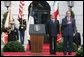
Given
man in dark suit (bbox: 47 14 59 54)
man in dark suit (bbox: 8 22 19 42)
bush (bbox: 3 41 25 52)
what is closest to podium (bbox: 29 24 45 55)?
man in dark suit (bbox: 47 14 59 54)

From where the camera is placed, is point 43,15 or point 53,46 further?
point 43,15

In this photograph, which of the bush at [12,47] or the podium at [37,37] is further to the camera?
the bush at [12,47]

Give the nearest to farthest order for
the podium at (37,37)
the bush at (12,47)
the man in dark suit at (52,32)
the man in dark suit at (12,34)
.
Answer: the podium at (37,37), the man in dark suit at (52,32), the bush at (12,47), the man in dark suit at (12,34)

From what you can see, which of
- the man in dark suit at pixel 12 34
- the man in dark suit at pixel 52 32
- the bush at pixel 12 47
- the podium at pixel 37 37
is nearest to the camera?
the podium at pixel 37 37

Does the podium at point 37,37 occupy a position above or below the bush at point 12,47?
above

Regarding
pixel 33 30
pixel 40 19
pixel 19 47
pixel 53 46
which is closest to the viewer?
pixel 33 30

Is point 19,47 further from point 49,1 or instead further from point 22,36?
point 49,1

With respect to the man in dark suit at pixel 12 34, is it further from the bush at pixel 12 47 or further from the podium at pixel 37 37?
the podium at pixel 37 37

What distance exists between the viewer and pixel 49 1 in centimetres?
2186

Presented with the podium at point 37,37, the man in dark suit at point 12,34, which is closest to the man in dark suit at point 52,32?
the podium at point 37,37

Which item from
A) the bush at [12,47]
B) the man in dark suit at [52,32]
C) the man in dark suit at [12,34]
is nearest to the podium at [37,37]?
the man in dark suit at [52,32]

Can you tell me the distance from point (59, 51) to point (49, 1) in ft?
19.9

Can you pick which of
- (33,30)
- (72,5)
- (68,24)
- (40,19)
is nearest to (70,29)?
(68,24)

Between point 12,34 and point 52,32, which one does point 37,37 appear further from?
point 12,34
